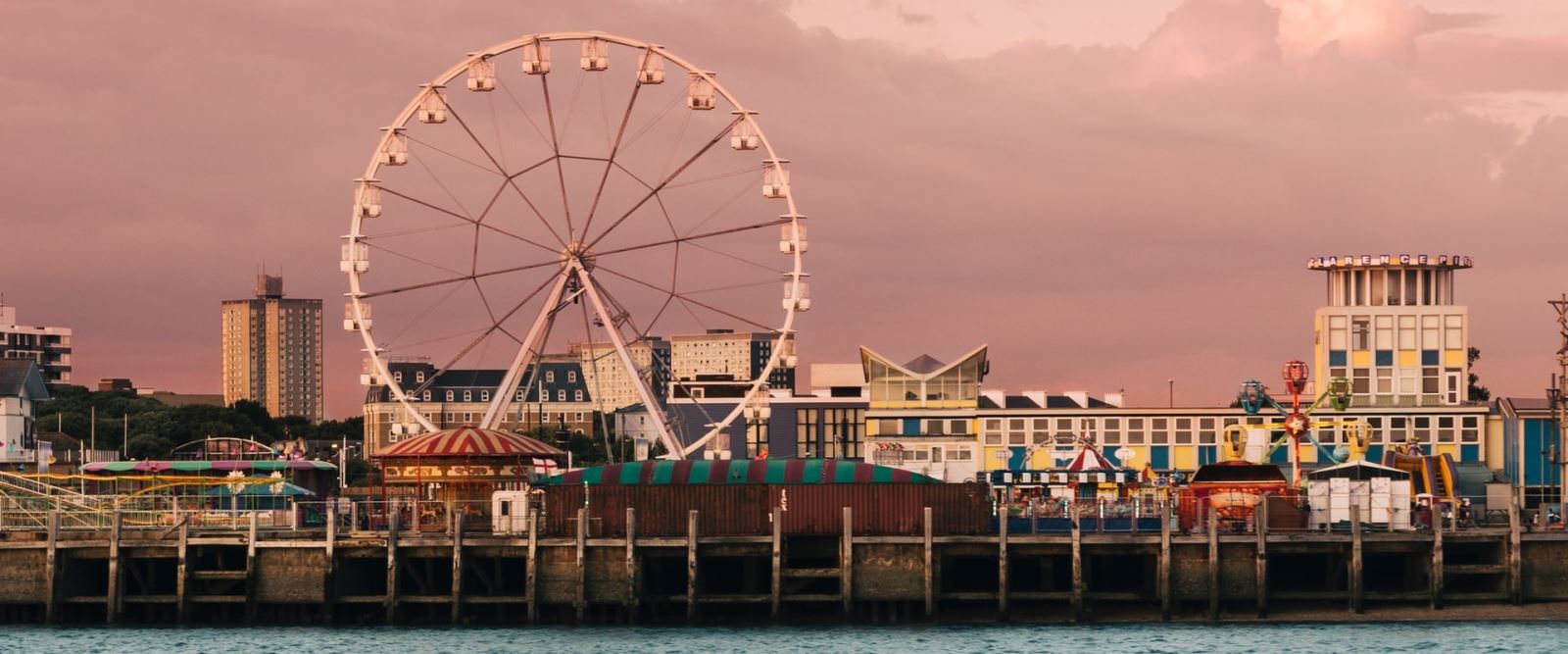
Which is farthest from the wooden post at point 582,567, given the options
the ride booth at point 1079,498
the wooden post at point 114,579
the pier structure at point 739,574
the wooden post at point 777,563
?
the wooden post at point 114,579

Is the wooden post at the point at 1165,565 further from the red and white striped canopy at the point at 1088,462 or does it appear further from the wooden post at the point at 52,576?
the wooden post at the point at 52,576

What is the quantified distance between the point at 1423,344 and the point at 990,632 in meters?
61.1

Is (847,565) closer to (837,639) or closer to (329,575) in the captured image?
(837,639)

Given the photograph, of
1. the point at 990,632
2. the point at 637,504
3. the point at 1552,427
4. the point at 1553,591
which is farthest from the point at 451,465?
the point at 1552,427

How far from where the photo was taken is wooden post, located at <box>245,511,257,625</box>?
3236 inches

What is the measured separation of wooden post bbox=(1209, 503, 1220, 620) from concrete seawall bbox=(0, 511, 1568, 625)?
0.06 metres

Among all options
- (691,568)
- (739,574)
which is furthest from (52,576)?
(739,574)

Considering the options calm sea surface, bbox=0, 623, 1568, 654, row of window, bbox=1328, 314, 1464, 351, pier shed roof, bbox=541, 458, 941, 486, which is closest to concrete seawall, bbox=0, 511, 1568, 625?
calm sea surface, bbox=0, 623, 1568, 654

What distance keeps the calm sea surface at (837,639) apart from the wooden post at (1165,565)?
2.14 feet

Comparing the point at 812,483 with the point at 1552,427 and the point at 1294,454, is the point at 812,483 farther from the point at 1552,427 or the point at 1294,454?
the point at 1552,427

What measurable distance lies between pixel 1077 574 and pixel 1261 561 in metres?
5.44

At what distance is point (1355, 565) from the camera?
80.1m

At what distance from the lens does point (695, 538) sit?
8000 centimetres

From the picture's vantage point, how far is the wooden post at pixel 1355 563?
79312 mm
